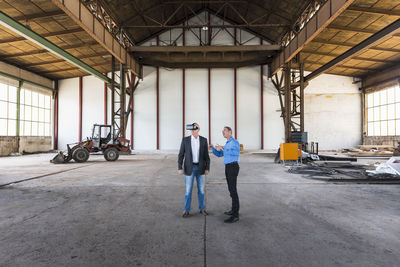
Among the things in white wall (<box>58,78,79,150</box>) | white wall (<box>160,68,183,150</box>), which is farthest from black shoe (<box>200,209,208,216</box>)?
white wall (<box>58,78,79,150</box>)

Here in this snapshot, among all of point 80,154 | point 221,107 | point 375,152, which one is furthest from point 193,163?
point 375,152

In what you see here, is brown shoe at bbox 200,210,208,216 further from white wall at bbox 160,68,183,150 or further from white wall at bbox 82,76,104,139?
white wall at bbox 82,76,104,139

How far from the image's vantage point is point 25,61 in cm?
1950

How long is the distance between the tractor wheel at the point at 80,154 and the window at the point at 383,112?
87.3 ft

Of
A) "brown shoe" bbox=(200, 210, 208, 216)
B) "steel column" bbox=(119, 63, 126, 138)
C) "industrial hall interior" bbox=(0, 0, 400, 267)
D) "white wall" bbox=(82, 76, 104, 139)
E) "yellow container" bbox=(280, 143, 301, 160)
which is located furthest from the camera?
"white wall" bbox=(82, 76, 104, 139)

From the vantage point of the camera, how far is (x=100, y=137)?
13.9 m

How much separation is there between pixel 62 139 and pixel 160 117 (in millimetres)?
11481

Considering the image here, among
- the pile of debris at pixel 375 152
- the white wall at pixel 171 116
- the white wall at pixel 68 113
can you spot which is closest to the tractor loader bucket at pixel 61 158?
the white wall at pixel 171 116

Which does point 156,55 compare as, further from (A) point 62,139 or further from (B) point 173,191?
(B) point 173,191

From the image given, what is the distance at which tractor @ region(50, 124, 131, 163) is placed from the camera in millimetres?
12602

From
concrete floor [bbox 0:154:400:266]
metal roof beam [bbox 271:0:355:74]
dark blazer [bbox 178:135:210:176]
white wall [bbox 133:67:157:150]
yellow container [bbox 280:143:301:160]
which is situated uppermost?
metal roof beam [bbox 271:0:355:74]

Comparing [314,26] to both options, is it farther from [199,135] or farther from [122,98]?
[122,98]

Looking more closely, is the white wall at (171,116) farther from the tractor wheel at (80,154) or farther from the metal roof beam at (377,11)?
the metal roof beam at (377,11)

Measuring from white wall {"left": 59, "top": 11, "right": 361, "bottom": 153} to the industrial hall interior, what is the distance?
0.15 m
